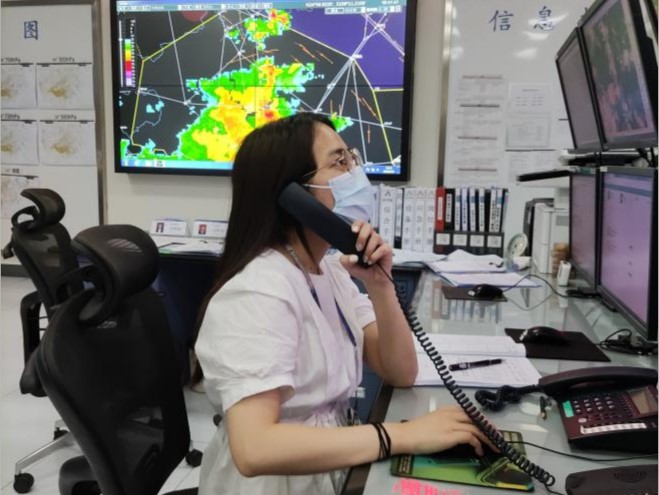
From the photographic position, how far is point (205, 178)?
353cm

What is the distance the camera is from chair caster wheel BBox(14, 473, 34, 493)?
1.89 metres

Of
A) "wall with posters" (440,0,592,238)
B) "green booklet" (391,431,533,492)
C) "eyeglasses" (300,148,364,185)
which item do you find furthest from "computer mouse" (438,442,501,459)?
"wall with posters" (440,0,592,238)

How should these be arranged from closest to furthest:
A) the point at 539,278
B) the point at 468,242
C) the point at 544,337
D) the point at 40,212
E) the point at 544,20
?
the point at 544,337
the point at 40,212
the point at 539,278
the point at 468,242
the point at 544,20

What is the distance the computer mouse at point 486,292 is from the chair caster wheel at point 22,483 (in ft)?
5.29

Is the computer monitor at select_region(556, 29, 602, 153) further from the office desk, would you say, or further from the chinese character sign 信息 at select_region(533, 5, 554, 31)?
the chinese character sign 信息 at select_region(533, 5, 554, 31)

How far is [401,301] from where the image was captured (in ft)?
3.87

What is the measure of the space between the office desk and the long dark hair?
0.37 m

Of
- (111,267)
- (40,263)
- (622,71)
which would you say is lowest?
(40,263)

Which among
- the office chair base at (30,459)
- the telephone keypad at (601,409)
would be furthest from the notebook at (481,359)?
the office chair base at (30,459)

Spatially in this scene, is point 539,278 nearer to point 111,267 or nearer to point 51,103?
point 111,267

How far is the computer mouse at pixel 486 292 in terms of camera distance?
75.8 inches

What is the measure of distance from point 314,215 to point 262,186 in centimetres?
11

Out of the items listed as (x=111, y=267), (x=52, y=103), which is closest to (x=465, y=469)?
(x=111, y=267)

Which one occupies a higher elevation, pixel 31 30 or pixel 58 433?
pixel 31 30
